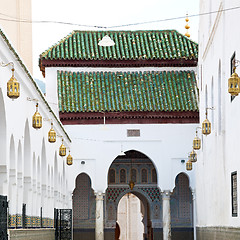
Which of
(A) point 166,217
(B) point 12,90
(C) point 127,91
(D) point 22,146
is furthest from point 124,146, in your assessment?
(B) point 12,90

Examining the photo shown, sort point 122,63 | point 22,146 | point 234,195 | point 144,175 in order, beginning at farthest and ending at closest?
point 144,175 < point 122,63 < point 22,146 < point 234,195

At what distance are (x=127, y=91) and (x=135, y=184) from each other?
4.85m

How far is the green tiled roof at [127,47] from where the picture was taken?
28.0 meters

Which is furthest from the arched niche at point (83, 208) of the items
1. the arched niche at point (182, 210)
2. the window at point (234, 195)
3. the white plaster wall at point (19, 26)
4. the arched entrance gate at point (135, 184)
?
the window at point (234, 195)

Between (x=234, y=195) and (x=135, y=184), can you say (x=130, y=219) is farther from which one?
(x=234, y=195)

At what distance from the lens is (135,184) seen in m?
30.7

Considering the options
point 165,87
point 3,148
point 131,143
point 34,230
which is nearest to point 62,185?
point 131,143

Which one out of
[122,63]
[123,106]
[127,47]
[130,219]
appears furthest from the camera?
[130,219]

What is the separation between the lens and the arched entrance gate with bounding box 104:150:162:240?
99.7 ft

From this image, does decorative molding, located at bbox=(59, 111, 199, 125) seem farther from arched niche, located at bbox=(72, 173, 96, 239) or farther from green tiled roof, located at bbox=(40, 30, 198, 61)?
arched niche, located at bbox=(72, 173, 96, 239)

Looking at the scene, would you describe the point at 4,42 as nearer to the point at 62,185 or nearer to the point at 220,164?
the point at 220,164

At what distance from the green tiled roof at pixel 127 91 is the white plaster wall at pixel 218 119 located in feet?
11.9

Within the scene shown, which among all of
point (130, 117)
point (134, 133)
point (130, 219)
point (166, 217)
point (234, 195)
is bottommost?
point (130, 219)

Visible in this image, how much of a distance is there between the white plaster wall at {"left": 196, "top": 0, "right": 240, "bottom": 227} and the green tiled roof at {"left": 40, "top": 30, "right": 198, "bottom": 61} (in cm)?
443
